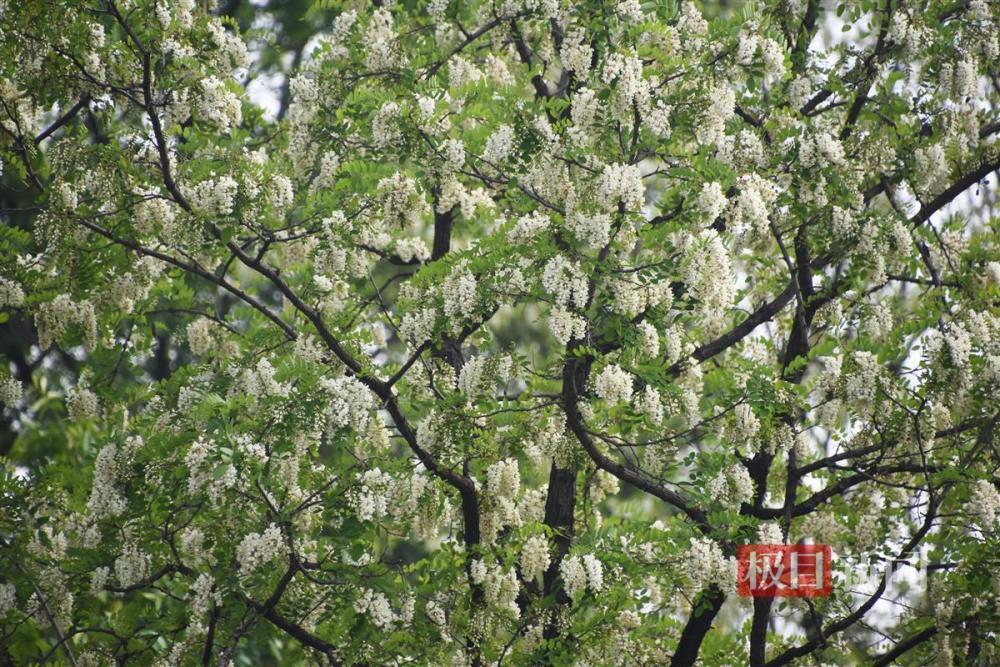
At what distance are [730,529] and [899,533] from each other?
190 cm

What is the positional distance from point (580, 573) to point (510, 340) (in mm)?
1726

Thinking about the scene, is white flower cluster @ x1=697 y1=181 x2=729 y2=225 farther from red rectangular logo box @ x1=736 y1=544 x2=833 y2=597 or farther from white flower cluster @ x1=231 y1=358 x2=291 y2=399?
white flower cluster @ x1=231 y1=358 x2=291 y2=399

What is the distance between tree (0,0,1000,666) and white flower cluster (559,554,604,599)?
0.02 metres

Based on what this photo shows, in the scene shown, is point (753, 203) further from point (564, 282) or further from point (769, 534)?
point (769, 534)

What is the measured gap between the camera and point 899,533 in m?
9.20

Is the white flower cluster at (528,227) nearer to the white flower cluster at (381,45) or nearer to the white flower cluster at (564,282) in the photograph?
the white flower cluster at (564,282)

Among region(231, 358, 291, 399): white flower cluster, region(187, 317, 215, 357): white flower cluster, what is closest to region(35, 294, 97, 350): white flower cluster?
region(187, 317, 215, 357): white flower cluster

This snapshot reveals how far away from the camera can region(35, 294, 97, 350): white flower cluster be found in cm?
873

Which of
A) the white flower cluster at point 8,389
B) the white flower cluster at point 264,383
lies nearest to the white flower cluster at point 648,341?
→ the white flower cluster at point 264,383

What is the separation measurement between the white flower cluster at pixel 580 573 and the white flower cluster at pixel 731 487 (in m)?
1.08

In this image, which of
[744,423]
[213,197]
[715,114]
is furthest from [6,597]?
[715,114]

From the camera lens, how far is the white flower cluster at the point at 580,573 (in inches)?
301

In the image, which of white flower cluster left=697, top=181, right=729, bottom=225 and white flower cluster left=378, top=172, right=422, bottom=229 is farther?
white flower cluster left=378, top=172, right=422, bottom=229

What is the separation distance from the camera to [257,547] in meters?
7.39
